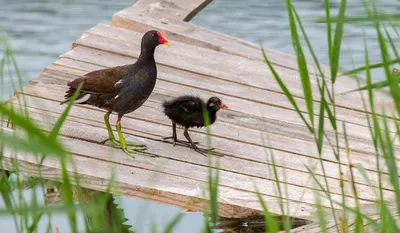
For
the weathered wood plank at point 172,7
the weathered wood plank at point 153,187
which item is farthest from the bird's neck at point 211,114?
the weathered wood plank at point 172,7

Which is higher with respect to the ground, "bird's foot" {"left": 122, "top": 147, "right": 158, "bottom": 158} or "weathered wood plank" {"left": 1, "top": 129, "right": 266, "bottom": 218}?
"bird's foot" {"left": 122, "top": 147, "right": 158, "bottom": 158}

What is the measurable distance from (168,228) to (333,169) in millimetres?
2548

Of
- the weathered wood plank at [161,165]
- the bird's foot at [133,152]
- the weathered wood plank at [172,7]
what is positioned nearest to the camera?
the weathered wood plank at [161,165]

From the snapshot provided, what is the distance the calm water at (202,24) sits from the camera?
9336 mm

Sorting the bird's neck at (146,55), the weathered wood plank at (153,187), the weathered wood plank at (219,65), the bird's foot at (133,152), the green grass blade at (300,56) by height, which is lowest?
the green grass blade at (300,56)

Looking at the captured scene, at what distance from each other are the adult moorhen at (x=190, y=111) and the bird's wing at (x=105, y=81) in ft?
0.95

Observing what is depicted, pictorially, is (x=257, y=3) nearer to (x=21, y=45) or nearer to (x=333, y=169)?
(x=21, y=45)

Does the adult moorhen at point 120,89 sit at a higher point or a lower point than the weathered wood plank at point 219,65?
lower

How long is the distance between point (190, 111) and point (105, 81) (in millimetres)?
460

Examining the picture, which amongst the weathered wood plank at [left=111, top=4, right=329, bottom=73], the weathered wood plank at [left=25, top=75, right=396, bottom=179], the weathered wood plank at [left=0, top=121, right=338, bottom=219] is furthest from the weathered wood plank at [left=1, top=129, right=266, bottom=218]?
the weathered wood plank at [left=111, top=4, right=329, bottom=73]

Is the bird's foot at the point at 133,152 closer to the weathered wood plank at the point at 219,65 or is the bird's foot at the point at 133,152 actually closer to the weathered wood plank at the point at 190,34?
the weathered wood plank at the point at 219,65

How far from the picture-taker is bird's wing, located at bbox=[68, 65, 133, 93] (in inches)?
206

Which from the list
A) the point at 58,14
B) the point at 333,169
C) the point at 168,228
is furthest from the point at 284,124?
the point at 58,14

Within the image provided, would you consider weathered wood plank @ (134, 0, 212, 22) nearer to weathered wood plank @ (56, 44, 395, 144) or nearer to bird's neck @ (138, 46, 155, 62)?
weathered wood plank @ (56, 44, 395, 144)
